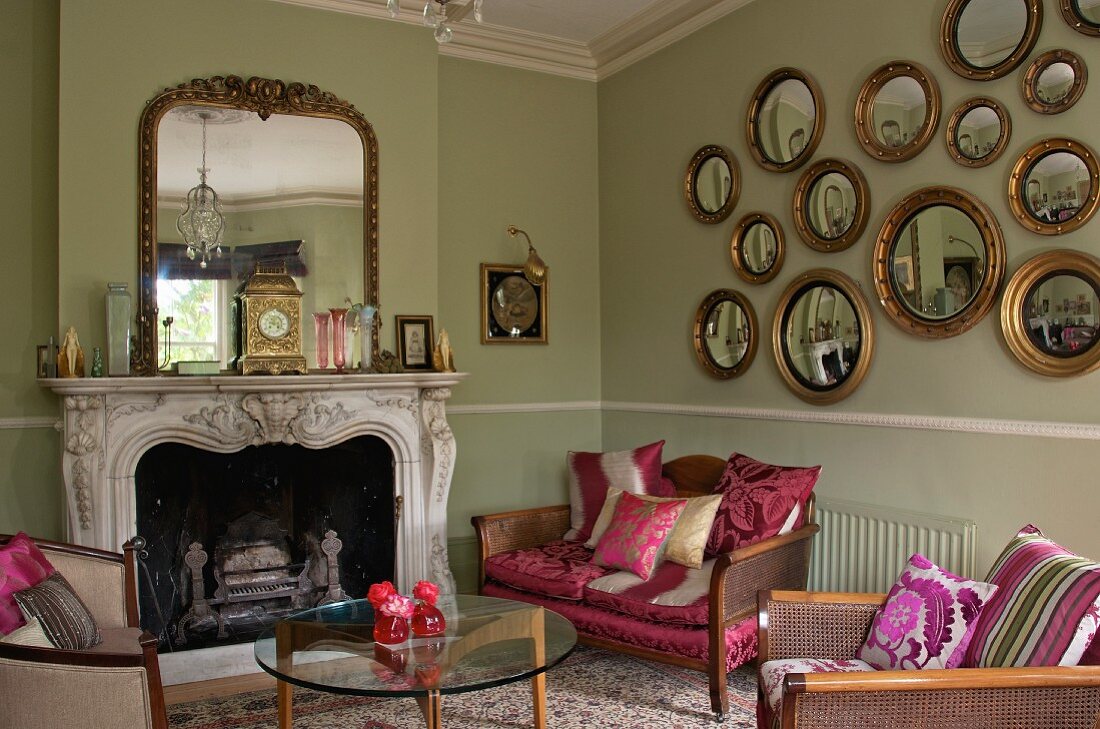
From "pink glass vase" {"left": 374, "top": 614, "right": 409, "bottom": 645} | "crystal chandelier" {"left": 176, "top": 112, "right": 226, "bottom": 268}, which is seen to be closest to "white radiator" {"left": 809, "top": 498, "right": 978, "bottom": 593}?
"pink glass vase" {"left": 374, "top": 614, "right": 409, "bottom": 645}

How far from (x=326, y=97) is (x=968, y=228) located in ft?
10.0

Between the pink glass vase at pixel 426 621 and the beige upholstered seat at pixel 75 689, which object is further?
the pink glass vase at pixel 426 621

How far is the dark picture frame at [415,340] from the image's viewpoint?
470cm

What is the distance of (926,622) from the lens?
2.50 m

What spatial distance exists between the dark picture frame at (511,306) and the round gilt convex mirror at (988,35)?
2.65 meters

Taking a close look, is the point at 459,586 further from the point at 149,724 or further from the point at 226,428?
the point at 149,724

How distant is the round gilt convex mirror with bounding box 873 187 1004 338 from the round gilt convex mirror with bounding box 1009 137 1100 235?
133mm

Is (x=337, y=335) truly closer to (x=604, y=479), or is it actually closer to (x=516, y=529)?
(x=516, y=529)

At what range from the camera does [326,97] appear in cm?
450

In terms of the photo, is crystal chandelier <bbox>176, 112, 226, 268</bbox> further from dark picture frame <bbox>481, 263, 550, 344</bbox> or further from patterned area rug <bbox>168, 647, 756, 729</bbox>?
patterned area rug <bbox>168, 647, 756, 729</bbox>

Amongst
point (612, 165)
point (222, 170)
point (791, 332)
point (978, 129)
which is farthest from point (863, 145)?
point (222, 170)

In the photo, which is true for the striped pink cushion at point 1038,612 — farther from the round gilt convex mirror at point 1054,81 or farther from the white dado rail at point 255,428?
the white dado rail at point 255,428

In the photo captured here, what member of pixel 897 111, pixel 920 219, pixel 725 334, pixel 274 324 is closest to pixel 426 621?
pixel 274 324

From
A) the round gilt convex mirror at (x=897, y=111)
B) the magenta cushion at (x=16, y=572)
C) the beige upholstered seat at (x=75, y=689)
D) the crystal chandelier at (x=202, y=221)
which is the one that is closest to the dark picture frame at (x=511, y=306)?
the crystal chandelier at (x=202, y=221)
